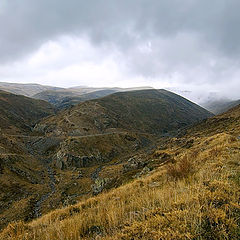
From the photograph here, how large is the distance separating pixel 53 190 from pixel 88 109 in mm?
76373

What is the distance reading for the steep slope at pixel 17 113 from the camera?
94.9 metres

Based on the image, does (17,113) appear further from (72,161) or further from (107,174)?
(107,174)

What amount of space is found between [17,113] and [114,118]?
239 feet

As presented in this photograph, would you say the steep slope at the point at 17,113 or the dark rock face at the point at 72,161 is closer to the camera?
the dark rock face at the point at 72,161

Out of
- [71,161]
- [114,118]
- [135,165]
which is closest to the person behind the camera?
[135,165]

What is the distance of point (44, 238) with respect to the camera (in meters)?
4.29

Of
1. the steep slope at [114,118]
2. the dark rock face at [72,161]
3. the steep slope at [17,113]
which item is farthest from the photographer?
the steep slope at [17,113]

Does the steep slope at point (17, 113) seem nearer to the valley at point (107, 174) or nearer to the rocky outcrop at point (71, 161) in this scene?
the valley at point (107, 174)

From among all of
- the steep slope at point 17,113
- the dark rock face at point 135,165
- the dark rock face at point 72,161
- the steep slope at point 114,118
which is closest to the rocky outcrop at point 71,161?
the dark rock face at point 72,161

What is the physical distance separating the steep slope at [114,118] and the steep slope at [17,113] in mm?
13845

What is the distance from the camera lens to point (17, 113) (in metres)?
122

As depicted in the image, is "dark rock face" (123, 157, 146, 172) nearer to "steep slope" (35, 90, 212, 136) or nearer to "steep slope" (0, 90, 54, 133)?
"steep slope" (35, 90, 212, 136)

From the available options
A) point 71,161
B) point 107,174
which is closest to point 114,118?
point 71,161

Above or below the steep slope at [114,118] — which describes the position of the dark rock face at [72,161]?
below
